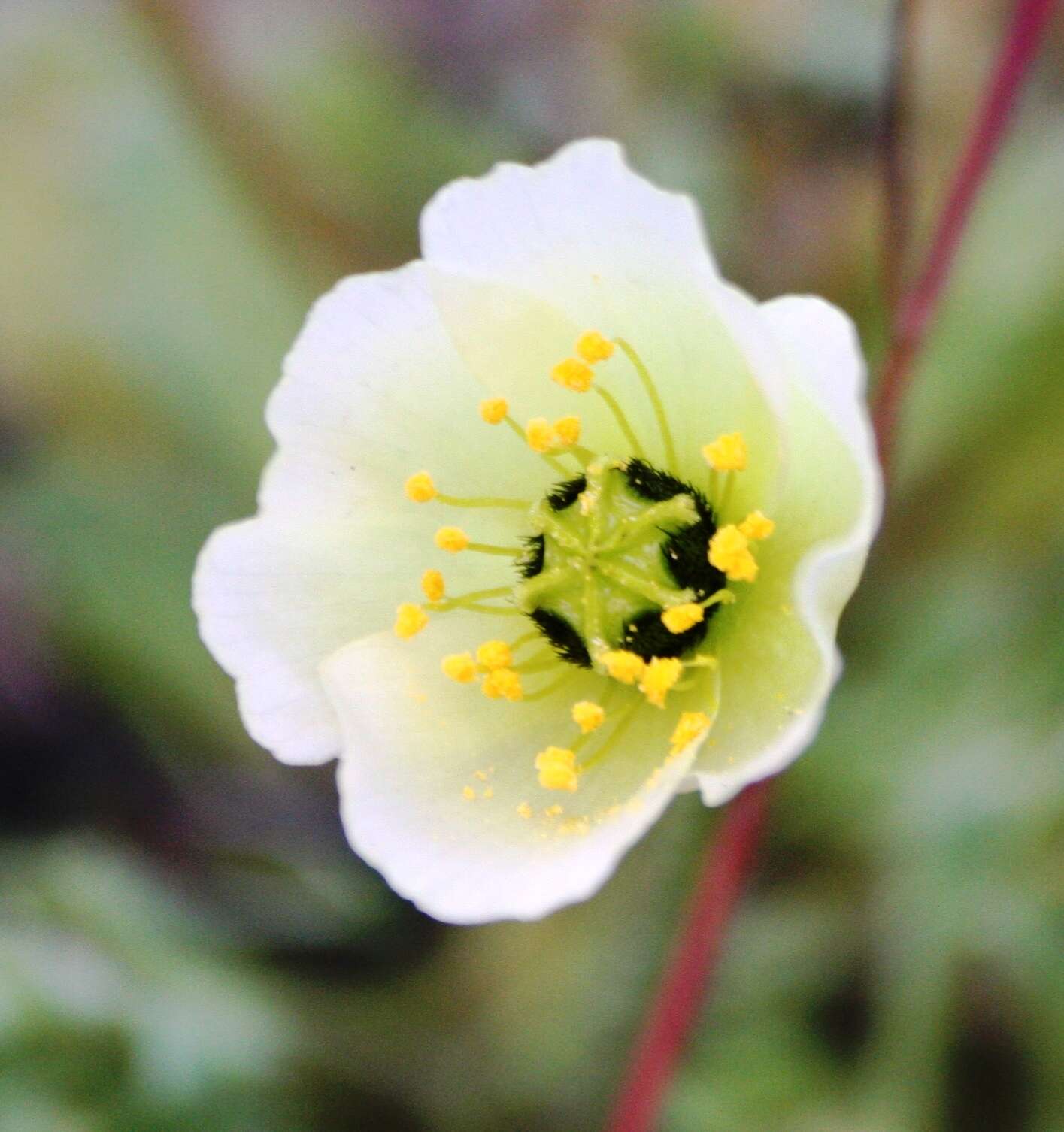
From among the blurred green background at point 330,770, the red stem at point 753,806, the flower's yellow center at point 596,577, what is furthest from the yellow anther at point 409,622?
the blurred green background at point 330,770

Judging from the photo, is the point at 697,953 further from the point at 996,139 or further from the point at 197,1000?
the point at 996,139

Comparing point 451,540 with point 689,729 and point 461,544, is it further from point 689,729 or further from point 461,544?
point 689,729

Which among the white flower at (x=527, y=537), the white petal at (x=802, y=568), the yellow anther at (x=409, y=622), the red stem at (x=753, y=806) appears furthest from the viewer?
the red stem at (x=753, y=806)

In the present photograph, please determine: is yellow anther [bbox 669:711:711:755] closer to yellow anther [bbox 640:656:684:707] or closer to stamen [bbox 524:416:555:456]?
yellow anther [bbox 640:656:684:707]

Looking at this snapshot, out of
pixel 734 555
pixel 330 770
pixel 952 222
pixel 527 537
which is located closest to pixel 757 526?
pixel 734 555

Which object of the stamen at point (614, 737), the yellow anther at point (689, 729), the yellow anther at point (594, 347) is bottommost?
the stamen at point (614, 737)

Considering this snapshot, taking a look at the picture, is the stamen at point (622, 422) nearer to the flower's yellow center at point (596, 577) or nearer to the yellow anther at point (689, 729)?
the flower's yellow center at point (596, 577)
